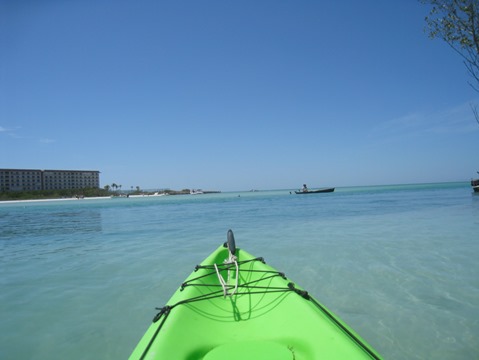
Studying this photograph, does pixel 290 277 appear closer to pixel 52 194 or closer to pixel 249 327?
pixel 249 327

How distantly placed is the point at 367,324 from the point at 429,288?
2212 millimetres

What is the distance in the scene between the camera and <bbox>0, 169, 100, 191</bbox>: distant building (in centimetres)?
10488

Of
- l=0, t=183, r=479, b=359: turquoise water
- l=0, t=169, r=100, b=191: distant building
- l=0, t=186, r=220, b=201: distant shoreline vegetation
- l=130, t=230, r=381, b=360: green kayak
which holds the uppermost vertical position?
l=0, t=169, r=100, b=191: distant building

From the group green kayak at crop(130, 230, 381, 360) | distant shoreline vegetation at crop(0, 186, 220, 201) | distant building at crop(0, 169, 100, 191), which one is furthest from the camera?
distant building at crop(0, 169, 100, 191)

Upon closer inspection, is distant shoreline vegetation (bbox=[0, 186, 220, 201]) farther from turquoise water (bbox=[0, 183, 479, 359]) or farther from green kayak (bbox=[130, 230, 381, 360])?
green kayak (bbox=[130, 230, 381, 360])

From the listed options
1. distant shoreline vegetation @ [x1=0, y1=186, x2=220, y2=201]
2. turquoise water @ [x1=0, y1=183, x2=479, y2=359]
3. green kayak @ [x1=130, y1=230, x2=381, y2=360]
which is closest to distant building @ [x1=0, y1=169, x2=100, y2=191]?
distant shoreline vegetation @ [x1=0, y1=186, x2=220, y2=201]

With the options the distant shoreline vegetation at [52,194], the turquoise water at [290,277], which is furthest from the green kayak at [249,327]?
the distant shoreline vegetation at [52,194]

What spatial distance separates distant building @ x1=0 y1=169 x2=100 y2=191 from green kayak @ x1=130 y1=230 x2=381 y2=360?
13003 cm

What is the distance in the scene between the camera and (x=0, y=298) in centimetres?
609

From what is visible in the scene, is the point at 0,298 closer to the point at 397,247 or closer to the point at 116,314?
the point at 116,314

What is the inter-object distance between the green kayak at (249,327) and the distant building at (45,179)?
130m

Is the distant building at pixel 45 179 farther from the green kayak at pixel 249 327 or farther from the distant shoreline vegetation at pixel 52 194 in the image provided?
the green kayak at pixel 249 327

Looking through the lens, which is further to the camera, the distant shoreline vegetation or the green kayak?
the distant shoreline vegetation

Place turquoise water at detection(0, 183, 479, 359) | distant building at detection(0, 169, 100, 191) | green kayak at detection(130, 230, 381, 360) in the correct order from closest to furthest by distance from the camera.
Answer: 1. green kayak at detection(130, 230, 381, 360)
2. turquoise water at detection(0, 183, 479, 359)
3. distant building at detection(0, 169, 100, 191)
